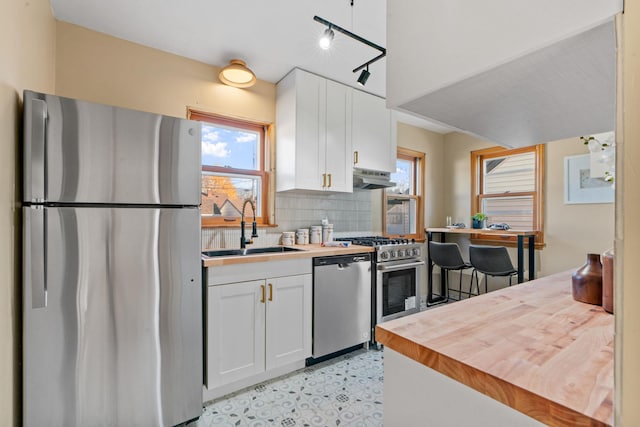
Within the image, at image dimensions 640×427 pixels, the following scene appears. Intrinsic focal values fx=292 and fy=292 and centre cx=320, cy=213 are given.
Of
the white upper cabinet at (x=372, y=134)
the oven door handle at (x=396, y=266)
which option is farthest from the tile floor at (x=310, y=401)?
the white upper cabinet at (x=372, y=134)

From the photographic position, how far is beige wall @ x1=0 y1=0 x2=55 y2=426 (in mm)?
1146

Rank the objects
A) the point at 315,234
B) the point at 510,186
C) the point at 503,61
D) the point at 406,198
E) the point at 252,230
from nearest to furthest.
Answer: the point at 503,61 → the point at 252,230 → the point at 315,234 → the point at 510,186 → the point at 406,198

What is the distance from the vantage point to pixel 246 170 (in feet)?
9.41

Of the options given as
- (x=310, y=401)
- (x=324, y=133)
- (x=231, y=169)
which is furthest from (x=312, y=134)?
(x=310, y=401)

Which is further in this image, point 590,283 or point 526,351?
point 590,283

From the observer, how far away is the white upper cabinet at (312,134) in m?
2.70

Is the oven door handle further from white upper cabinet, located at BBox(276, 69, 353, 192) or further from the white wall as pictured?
the white wall

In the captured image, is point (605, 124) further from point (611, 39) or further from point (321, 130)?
point (321, 130)

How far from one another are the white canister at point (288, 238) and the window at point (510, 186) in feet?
8.98

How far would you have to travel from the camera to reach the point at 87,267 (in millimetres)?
1460

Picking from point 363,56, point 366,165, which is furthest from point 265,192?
point 363,56

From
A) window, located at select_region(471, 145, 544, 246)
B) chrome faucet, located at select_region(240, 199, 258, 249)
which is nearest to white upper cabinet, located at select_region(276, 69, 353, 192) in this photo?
chrome faucet, located at select_region(240, 199, 258, 249)

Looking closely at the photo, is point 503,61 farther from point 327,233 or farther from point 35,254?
point 327,233

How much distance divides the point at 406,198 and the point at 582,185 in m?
1.93
